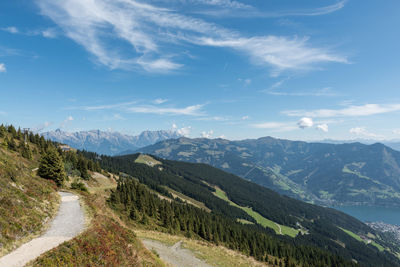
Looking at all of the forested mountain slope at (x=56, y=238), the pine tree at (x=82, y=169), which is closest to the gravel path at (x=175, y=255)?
the forested mountain slope at (x=56, y=238)

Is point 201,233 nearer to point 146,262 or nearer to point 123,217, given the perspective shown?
point 123,217

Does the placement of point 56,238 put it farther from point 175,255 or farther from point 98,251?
point 175,255

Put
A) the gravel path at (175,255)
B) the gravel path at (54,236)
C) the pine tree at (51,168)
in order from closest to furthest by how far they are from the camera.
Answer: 1. the gravel path at (54,236)
2. the gravel path at (175,255)
3. the pine tree at (51,168)

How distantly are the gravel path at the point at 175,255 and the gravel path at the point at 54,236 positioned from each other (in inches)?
591

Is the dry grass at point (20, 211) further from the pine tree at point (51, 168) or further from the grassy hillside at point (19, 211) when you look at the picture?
the pine tree at point (51, 168)

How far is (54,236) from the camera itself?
72.1 ft

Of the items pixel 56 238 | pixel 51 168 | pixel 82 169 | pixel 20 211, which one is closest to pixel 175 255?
pixel 56 238

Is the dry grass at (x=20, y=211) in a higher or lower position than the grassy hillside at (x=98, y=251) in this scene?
higher

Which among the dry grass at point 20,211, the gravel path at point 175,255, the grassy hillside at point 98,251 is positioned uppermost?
the dry grass at point 20,211

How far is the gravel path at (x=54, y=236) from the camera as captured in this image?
17000 millimetres

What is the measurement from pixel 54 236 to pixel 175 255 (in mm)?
22593

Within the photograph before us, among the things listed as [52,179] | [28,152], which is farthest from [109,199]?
[28,152]

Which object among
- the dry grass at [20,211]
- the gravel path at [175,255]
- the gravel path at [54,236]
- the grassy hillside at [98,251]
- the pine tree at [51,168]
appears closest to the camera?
the gravel path at [54,236]

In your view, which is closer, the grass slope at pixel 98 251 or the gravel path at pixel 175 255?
the grass slope at pixel 98 251
